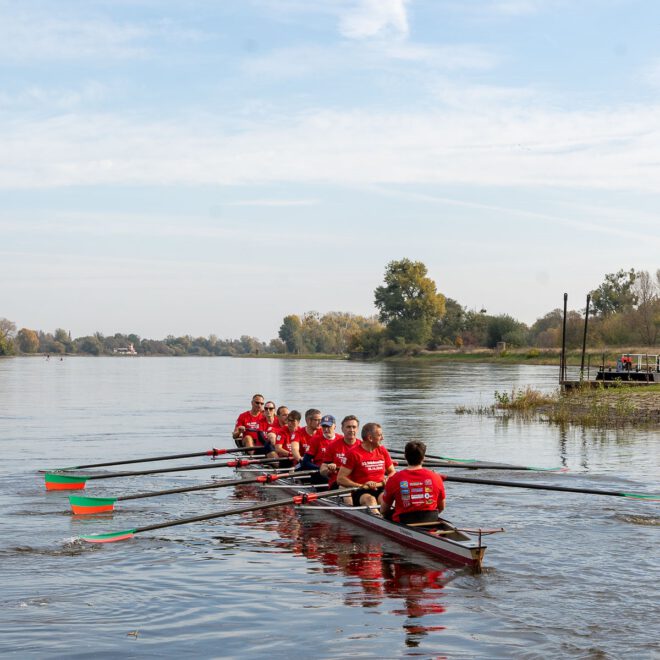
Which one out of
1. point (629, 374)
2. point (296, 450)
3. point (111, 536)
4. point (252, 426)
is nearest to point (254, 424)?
point (252, 426)

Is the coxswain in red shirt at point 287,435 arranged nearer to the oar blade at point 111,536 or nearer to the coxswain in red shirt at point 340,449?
the coxswain in red shirt at point 340,449

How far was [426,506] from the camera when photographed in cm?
1125

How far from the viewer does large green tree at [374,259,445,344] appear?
12875 centimetres

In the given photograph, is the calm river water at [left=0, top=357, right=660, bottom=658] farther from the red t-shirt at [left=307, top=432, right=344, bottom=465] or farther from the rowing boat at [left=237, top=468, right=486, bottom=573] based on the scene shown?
the red t-shirt at [left=307, top=432, right=344, bottom=465]

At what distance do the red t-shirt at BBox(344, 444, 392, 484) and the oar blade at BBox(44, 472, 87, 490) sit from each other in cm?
747

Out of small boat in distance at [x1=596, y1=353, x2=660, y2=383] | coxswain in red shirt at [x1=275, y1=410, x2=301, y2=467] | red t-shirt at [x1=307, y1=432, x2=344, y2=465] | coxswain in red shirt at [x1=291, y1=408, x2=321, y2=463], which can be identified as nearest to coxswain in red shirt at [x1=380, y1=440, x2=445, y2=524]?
red t-shirt at [x1=307, y1=432, x2=344, y2=465]

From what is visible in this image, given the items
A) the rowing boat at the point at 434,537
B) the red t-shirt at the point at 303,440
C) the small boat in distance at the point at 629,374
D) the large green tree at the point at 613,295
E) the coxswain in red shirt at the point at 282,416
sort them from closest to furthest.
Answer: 1. the rowing boat at the point at 434,537
2. the red t-shirt at the point at 303,440
3. the coxswain in red shirt at the point at 282,416
4. the small boat in distance at the point at 629,374
5. the large green tree at the point at 613,295

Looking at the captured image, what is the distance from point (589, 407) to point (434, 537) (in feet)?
79.7

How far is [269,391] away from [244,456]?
125 ft

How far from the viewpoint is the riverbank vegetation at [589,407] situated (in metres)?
29.8

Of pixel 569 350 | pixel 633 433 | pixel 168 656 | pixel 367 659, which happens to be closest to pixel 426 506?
pixel 367 659

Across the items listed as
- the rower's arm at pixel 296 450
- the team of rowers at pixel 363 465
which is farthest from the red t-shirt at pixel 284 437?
the rower's arm at pixel 296 450

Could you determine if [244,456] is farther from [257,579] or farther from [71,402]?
[71,402]

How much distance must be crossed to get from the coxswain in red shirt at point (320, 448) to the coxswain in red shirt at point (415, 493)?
3414 millimetres
